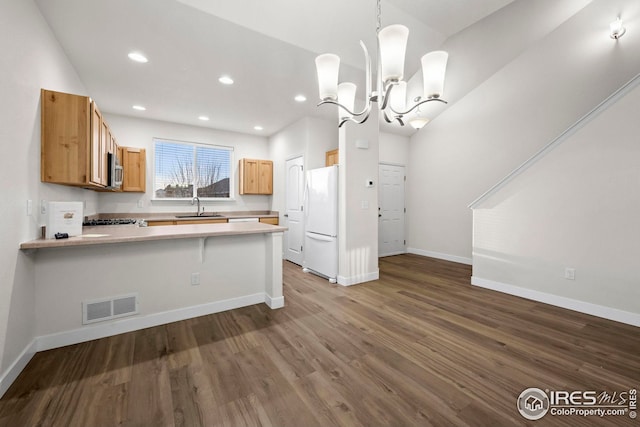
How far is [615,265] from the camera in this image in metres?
2.81

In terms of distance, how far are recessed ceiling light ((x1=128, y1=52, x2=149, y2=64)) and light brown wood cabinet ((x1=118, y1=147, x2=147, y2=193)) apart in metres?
2.36

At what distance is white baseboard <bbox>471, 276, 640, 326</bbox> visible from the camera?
2726 mm

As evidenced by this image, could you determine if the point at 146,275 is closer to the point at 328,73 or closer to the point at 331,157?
the point at 328,73

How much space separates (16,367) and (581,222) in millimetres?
5393

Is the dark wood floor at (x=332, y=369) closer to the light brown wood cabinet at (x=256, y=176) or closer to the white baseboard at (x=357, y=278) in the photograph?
the white baseboard at (x=357, y=278)

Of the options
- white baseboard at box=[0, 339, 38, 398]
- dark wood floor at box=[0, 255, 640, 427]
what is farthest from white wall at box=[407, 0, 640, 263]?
white baseboard at box=[0, 339, 38, 398]

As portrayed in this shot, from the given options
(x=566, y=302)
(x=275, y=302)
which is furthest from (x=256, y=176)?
(x=566, y=302)

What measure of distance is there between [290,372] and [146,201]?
189 inches

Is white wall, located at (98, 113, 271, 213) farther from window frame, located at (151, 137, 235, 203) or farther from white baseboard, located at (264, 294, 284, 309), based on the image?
white baseboard, located at (264, 294, 284, 309)

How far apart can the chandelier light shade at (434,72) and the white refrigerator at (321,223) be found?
6.88ft

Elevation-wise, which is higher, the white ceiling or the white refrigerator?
the white ceiling

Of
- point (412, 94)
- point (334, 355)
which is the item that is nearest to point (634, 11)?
point (412, 94)

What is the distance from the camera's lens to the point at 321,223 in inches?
169

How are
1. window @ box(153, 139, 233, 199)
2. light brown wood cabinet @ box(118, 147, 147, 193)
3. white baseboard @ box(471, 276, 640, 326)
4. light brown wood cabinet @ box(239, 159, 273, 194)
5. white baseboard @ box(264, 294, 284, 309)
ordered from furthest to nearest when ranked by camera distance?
1. light brown wood cabinet @ box(239, 159, 273, 194)
2. window @ box(153, 139, 233, 199)
3. light brown wood cabinet @ box(118, 147, 147, 193)
4. white baseboard @ box(264, 294, 284, 309)
5. white baseboard @ box(471, 276, 640, 326)
